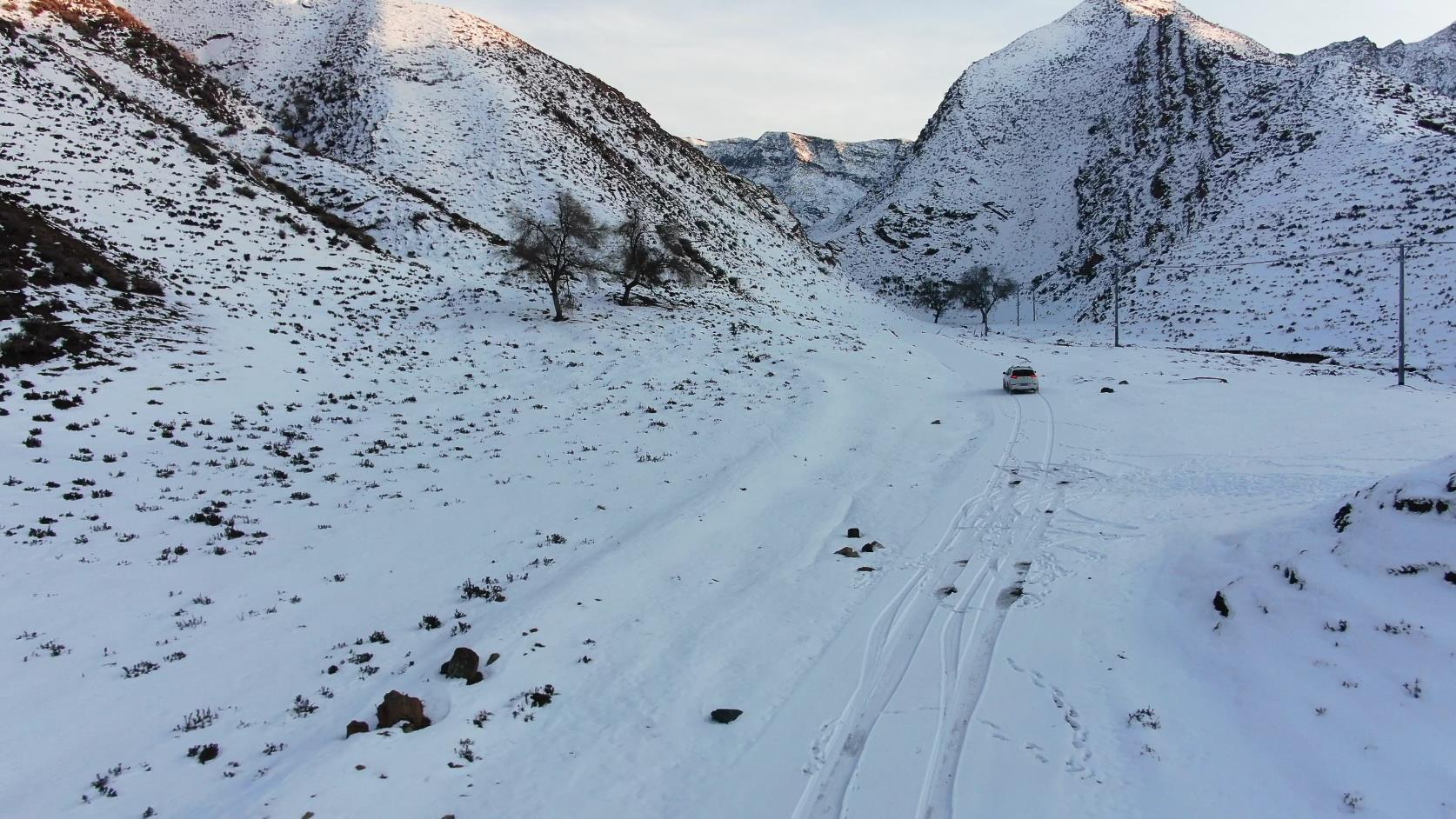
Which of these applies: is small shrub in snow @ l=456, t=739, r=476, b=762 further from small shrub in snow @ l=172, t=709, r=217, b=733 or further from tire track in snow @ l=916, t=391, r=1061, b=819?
tire track in snow @ l=916, t=391, r=1061, b=819

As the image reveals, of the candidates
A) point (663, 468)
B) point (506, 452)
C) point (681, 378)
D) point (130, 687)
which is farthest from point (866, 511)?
point (681, 378)

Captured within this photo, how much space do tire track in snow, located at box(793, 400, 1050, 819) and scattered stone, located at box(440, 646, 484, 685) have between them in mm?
4250

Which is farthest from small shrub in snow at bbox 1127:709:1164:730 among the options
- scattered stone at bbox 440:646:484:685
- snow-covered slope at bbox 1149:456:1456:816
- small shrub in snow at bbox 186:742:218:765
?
small shrub in snow at bbox 186:742:218:765

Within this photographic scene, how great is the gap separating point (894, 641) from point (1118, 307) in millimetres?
64334

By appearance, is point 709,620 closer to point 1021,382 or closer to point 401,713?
point 401,713

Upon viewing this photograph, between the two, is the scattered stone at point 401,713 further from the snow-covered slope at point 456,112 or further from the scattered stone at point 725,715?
the snow-covered slope at point 456,112

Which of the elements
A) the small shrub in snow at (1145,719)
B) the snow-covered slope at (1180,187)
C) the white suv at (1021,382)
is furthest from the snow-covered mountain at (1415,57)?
the small shrub in snow at (1145,719)

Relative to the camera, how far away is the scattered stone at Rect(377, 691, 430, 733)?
23.6 feet

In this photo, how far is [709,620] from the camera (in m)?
10.1

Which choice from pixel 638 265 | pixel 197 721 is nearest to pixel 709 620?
pixel 197 721

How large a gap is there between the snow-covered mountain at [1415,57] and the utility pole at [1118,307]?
83.8 metres

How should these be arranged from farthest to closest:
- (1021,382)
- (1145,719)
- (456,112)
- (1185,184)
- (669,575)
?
1. (1185,184)
2. (456,112)
3. (1021,382)
4. (669,575)
5. (1145,719)

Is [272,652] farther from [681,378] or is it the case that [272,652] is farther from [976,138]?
[976,138]

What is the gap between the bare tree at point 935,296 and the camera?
89.8 meters
